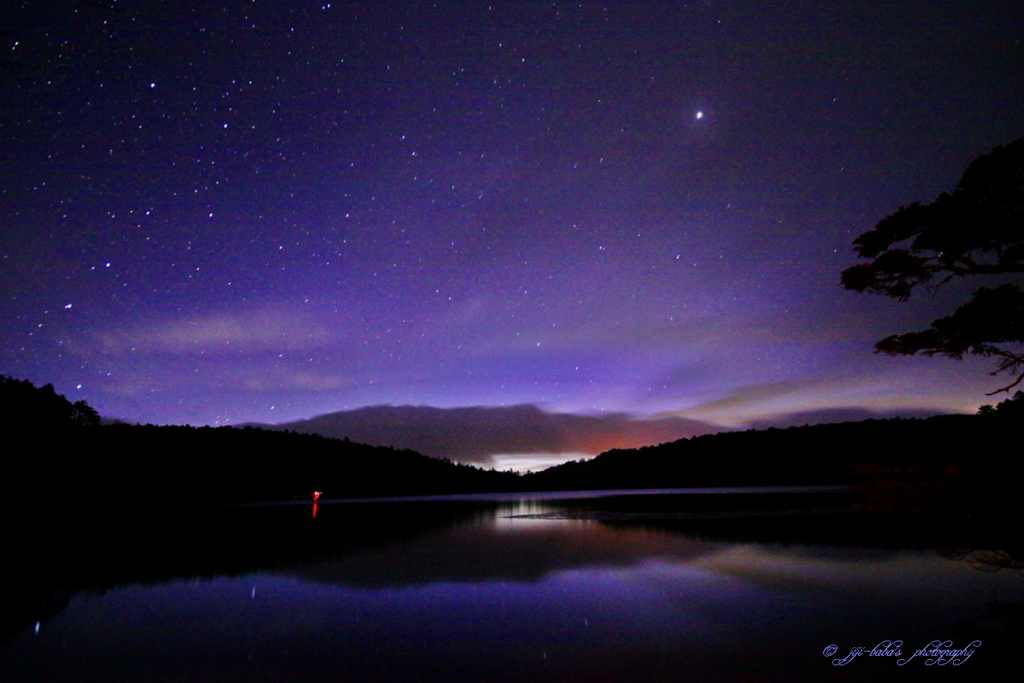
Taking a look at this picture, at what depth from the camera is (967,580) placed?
11688 millimetres

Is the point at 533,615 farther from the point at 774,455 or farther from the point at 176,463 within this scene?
the point at 774,455

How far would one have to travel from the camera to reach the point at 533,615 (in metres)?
10.0

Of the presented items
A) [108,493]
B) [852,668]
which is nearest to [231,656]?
[852,668]

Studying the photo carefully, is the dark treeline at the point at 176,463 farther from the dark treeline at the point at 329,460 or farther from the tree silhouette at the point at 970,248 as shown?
the tree silhouette at the point at 970,248

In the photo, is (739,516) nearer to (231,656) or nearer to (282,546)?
→ (282,546)

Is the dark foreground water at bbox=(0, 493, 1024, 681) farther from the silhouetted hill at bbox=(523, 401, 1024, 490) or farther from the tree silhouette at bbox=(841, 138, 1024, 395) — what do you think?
the silhouetted hill at bbox=(523, 401, 1024, 490)

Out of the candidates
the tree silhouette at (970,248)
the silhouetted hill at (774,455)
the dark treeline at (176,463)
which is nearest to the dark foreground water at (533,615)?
the tree silhouette at (970,248)

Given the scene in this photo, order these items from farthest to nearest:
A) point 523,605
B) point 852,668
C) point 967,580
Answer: point 967,580 → point 523,605 → point 852,668

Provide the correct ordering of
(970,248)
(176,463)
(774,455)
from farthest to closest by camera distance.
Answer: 1. (774,455)
2. (176,463)
3. (970,248)

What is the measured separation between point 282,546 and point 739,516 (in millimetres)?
22113

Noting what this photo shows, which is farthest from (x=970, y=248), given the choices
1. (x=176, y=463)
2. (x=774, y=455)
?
(x=774, y=455)

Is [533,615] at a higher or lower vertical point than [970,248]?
lower

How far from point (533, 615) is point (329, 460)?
296 ft

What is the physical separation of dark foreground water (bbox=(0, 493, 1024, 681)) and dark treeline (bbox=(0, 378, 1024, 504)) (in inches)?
117
